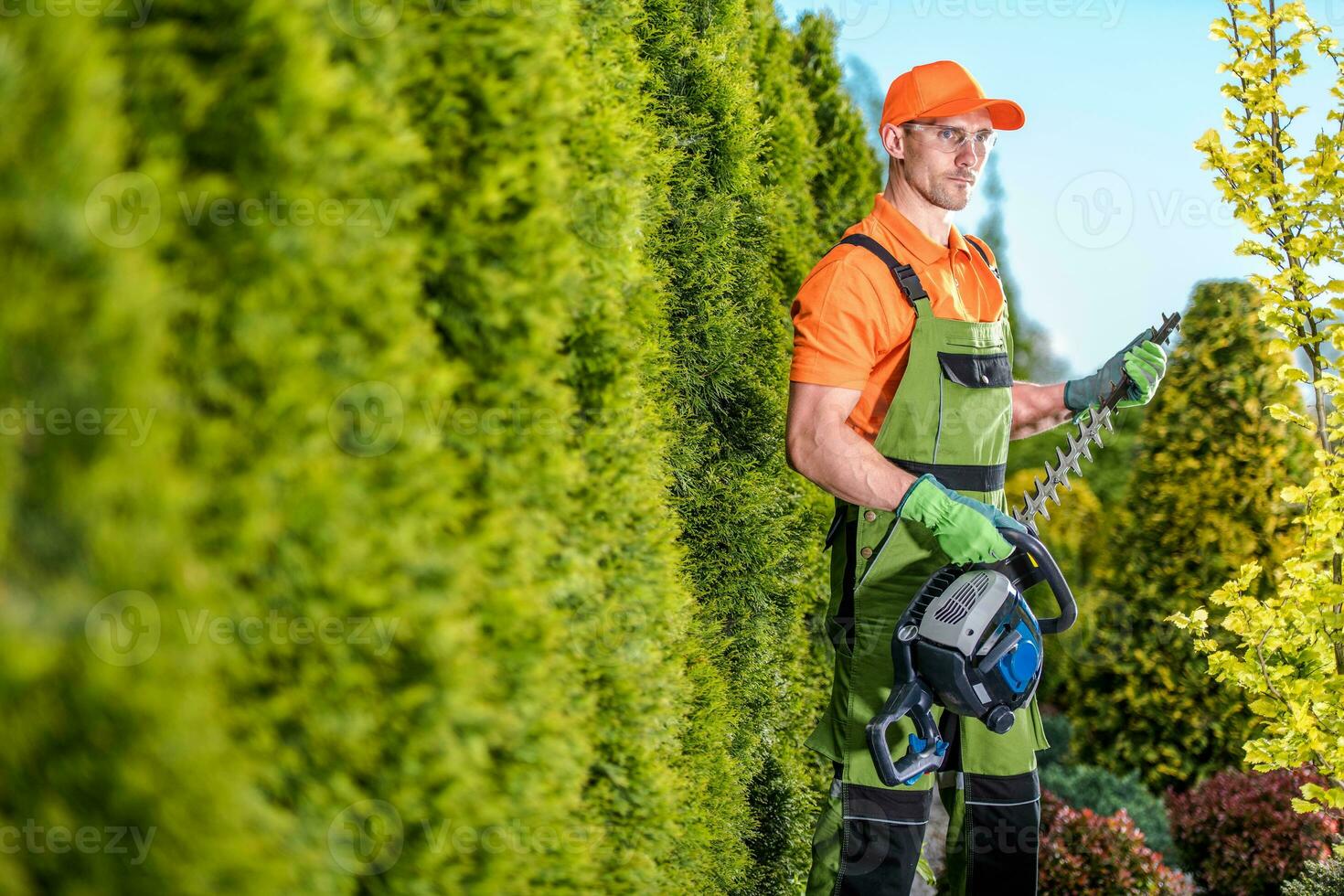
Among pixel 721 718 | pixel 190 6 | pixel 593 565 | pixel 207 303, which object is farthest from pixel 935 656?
pixel 190 6

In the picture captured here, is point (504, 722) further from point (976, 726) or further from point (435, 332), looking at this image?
point (976, 726)

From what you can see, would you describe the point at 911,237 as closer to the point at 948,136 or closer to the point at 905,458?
the point at 948,136

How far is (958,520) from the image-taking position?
2.82m

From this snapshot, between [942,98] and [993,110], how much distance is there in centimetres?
20

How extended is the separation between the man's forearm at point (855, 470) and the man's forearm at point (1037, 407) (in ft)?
2.96

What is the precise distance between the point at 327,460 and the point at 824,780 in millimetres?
3851

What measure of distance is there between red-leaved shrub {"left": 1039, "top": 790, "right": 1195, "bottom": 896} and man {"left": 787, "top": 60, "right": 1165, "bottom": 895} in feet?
5.24

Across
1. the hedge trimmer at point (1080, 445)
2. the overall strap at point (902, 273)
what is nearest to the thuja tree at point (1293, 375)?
the hedge trimmer at point (1080, 445)

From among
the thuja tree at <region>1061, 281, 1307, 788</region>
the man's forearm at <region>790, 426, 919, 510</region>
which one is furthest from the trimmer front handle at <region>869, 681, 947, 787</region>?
the thuja tree at <region>1061, 281, 1307, 788</region>

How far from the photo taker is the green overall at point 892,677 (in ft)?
9.93

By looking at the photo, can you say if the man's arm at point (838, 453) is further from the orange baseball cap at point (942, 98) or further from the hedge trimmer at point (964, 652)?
the orange baseball cap at point (942, 98)

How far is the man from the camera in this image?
3.00m

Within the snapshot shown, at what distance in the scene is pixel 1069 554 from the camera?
9.00 m

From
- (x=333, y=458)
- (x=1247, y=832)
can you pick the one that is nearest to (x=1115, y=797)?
Answer: (x=1247, y=832)
